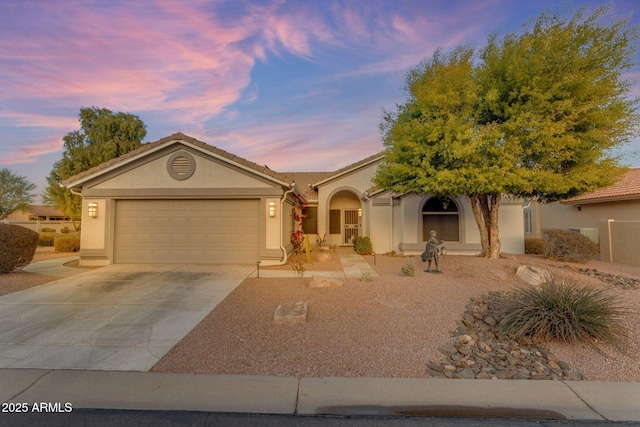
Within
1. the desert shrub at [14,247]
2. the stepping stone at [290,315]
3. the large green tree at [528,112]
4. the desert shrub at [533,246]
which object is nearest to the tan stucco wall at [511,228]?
the desert shrub at [533,246]

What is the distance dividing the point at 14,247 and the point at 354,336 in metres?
10.5

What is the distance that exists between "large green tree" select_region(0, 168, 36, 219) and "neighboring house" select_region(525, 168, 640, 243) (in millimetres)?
54127

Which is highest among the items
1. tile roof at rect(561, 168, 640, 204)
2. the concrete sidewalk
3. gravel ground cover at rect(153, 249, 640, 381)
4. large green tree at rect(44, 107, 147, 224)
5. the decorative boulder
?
large green tree at rect(44, 107, 147, 224)

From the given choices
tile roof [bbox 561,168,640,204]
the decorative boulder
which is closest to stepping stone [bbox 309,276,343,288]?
the decorative boulder

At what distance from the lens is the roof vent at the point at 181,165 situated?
431 inches

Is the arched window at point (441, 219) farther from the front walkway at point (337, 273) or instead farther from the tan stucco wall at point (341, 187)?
the front walkway at point (337, 273)

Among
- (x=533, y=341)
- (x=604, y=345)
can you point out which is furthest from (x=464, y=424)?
(x=604, y=345)

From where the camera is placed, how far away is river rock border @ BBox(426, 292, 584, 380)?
3.64 metres

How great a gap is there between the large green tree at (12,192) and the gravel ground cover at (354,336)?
47.5 meters

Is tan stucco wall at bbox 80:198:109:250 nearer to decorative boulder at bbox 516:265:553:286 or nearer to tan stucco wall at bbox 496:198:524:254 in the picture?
decorative boulder at bbox 516:265:553:286

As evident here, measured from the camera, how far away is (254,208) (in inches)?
437

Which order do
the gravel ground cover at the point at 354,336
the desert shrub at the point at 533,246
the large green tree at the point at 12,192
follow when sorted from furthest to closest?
the large green tree at the point at 12,192
the desert shrub at the point at 533,246
the gravel ground cover at the point at 354,336

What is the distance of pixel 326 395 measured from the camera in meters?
3.16

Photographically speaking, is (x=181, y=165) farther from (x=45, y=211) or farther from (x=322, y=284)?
(x=45, y=211)
